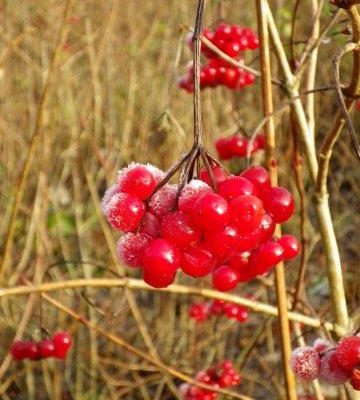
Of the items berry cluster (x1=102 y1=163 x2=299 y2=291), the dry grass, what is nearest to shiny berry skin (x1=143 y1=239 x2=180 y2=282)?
berry cluster (x1=102 y1=163 x2=299 y2=291)

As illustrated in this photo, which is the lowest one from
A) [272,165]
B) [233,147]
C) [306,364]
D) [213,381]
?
[213,381]

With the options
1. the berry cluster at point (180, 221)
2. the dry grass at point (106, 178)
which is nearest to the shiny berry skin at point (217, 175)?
the berry cluster at point (180, 221)

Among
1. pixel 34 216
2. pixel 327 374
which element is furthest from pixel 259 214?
pixel 34 216

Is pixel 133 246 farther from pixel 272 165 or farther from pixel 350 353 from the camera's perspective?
pixel 272 165

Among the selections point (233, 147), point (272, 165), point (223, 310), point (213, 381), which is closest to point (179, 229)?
point (272, 165)

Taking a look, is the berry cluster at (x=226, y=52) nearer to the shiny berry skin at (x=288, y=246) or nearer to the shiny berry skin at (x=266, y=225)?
the shiny berry skin at (x=288, y=246)

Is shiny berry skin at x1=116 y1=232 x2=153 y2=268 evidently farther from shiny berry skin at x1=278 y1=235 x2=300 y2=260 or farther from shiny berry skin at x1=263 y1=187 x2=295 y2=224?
shiny berry skin at x1=278 y1=235 x2=300 y2=260
